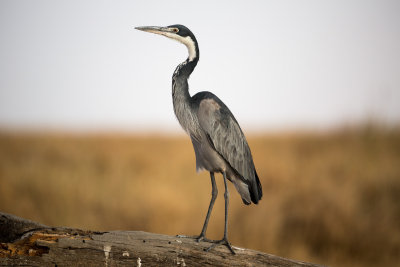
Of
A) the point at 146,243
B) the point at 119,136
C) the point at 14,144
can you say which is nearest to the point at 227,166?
the point at 146,243

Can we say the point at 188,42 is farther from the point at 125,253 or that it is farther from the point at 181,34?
the point at 125,253

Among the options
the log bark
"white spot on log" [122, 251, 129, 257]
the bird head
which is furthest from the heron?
"white spot on log" [122, 251, 129, 257]

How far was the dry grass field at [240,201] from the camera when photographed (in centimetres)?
609

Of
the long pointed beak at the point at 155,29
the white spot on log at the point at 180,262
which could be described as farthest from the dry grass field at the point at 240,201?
the long pointed beak at the point at 155,29

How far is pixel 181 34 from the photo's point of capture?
287 cm

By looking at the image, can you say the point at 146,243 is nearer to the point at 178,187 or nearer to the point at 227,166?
the point at 227,166

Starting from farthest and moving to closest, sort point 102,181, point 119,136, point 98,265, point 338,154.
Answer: point 119,136, point 338,154, point 102,181, point 98,265

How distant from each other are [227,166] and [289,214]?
3804 mm

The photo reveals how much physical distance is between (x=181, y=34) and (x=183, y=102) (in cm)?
49

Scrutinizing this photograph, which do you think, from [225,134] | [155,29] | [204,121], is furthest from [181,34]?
[225,134]

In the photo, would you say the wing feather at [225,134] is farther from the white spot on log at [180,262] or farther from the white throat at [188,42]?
the white spot on log at [180,262]

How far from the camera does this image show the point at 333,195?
20.7 ft

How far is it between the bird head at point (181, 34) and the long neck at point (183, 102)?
15cm

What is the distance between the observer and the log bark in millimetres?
2334
